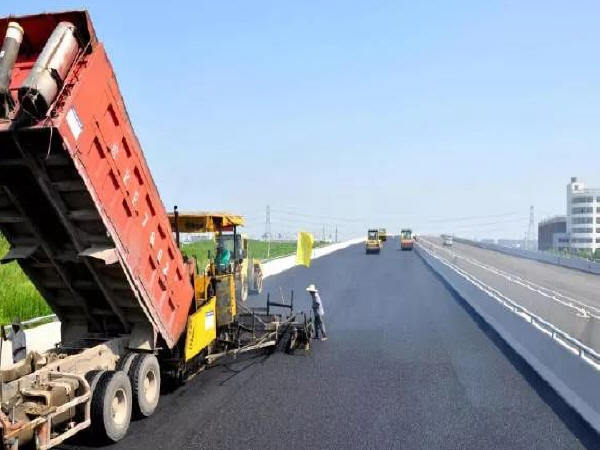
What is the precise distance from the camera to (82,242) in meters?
7.95

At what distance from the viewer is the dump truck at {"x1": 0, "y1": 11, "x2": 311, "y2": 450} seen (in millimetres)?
6641

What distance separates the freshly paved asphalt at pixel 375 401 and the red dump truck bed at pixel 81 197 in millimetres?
1750

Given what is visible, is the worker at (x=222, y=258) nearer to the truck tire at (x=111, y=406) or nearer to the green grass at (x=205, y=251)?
the green grass at (x=205, y=251)

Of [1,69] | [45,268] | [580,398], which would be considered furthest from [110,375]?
[580,398]

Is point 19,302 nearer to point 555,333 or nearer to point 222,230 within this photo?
point 222,230

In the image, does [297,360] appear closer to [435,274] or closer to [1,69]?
[1,69]

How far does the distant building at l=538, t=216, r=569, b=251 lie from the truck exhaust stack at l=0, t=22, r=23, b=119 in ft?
517

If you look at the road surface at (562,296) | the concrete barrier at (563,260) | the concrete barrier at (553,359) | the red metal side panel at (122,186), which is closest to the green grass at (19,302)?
the red metal side panel at (122,186)

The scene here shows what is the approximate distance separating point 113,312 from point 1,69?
171 inches

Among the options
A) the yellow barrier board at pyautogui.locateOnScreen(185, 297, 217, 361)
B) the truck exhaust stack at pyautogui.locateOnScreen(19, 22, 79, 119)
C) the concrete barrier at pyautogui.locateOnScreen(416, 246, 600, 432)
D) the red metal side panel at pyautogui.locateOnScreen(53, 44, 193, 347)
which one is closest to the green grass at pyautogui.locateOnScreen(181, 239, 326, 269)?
the yellow barrier board at pyautogui.locateOnScreen(185, 297, 217, 361)

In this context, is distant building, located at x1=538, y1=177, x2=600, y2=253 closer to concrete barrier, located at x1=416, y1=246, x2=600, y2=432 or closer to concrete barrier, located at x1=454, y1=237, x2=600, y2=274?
concrete barrier, located at x1=454, y1=237, x2=600, y2=274

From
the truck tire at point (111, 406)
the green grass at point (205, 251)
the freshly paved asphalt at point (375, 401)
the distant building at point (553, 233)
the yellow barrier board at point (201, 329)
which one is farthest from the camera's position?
the distant building at point (553, 233)

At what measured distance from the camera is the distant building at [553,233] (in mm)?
148375

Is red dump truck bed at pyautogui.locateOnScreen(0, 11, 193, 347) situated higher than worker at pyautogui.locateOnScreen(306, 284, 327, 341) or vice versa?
red dump truck bed at pyautogui.locateOnScreen(0, 11, 193, 347)
